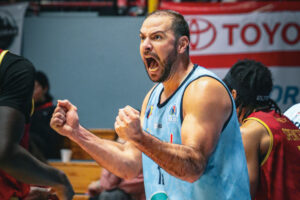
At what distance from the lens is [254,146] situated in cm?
314

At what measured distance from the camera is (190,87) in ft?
8.32

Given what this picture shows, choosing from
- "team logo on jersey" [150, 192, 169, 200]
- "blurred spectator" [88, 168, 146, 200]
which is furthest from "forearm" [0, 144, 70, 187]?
"blurred spectator" [88, 168, 146, 200]

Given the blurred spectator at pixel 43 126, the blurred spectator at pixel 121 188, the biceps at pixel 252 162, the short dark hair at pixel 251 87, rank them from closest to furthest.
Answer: the biceps at pixel 252 162 → the short dark hair at pixel 251 87 → the blurred spectator at pixel 121 188 → the blurred spectator at pixel 43 126

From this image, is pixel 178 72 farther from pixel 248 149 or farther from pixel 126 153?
pixel 248 149

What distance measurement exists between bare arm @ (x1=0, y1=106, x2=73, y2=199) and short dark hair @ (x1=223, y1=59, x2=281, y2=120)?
5.00ft

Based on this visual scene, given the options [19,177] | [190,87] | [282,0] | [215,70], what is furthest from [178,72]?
[282,0]

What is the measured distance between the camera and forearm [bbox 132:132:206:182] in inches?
84.9

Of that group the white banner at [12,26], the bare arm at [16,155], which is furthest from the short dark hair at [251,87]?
the white banner at [12,26]

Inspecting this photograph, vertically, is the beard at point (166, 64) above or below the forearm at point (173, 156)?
above

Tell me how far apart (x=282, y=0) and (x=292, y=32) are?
491 millimetres

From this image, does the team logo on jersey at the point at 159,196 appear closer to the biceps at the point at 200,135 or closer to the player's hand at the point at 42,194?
the biceps at the point at 200,135

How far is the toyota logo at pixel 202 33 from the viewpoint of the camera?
21.0 feet

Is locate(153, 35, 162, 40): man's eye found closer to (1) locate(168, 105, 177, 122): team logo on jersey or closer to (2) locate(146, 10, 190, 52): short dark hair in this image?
(2) locate(146, 10, 190, 52): short dark hair

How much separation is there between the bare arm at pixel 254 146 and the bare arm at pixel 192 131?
A: 0.73 meters
